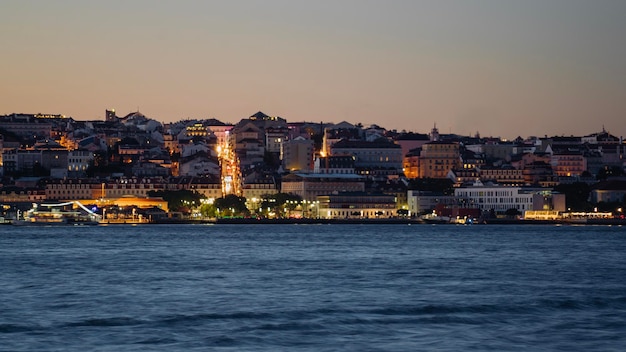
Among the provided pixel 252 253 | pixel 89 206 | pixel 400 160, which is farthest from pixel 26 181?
pixel 252 253

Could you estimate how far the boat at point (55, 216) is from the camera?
6825 centimetres

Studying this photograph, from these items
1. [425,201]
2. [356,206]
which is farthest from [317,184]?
[425,201]

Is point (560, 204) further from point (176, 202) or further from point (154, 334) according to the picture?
point (154, 334)

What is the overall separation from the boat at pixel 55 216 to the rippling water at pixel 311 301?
34.6 metres

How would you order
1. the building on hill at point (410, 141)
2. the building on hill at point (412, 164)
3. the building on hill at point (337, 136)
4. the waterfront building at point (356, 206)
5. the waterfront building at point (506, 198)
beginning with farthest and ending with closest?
1. the building on hill at point (410, 141)
2. the building on hill at point (337, 136)
3. the building on hill at point (412, 164)
4. the waterfront building at point (506, 198)
5. the waterfront building at point (356, 206)

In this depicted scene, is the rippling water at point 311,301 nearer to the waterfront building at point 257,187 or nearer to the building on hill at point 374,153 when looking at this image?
the waterfront building at point 257,187

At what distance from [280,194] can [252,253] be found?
1714 inches

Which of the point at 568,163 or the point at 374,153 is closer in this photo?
the point at 374,153

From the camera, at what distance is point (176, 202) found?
77562 millimetres

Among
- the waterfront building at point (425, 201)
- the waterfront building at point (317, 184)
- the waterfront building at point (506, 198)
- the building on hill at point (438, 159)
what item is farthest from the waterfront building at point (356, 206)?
the building on hill at point (438, 159)

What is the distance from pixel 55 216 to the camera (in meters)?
69.1

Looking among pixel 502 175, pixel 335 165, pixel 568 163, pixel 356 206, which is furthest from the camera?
pixel 568 163

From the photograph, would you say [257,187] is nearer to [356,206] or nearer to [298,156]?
[356,206]

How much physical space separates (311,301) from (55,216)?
5088 centimetres
